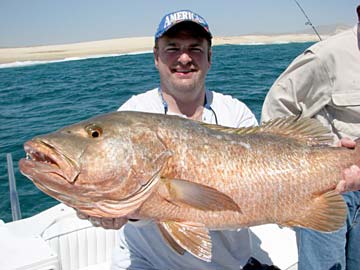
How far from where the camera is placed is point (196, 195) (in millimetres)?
2029

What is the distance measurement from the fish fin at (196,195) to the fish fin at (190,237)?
0.13m

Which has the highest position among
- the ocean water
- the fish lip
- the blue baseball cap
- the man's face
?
the blue baseball cap

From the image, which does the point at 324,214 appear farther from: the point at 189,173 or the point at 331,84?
the point at 331,84

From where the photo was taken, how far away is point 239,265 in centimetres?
296

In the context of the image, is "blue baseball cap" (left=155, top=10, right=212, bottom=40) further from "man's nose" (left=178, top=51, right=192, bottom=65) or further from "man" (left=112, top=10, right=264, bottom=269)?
"man's nose" (left=178, top=51, right=192, bottom=65)

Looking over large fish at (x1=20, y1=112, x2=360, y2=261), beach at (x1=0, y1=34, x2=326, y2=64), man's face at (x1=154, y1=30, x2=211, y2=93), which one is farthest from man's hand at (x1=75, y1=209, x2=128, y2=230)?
beach at (x1=0, y1=34, x2=326, y2=64)

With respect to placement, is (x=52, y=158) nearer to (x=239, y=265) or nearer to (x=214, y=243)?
(x=214, y=243)

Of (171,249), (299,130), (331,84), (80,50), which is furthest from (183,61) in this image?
(80,50)

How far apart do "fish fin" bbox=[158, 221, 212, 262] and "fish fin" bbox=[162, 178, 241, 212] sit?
0.13 meters

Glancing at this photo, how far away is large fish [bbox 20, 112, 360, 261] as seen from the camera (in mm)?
1904

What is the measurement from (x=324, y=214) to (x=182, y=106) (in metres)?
1.32

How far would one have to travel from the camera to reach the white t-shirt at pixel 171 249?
9.33 ft

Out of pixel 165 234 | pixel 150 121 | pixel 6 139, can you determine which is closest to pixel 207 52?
pixel 150 121

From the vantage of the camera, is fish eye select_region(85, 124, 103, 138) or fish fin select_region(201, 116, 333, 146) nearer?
fish eye select_region(85, 124, 103, 138)
